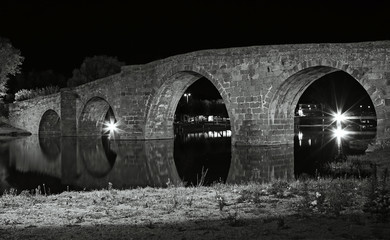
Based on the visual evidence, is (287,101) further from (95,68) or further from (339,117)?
(339,117)

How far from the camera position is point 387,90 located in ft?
61.8

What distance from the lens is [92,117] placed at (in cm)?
3672

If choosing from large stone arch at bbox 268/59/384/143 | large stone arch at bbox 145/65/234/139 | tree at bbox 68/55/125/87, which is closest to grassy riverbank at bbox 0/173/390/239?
large stone arch at bbox 268/59/384/143

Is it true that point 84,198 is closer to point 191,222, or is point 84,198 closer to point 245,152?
point 191,222

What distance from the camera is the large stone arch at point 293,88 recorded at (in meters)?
19.4

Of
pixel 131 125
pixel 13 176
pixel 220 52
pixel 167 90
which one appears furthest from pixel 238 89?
pixel 13 176

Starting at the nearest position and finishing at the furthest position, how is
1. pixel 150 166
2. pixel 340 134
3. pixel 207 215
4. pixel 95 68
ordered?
pixel 207 215 < pixel 150 166 < pixel 340 134 < pixel 95 68

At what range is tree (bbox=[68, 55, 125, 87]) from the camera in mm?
48719

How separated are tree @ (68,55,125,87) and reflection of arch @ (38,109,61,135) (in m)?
6.97

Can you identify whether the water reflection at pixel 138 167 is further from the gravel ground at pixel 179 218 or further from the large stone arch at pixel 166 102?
the large stone arch at pixel 166 102

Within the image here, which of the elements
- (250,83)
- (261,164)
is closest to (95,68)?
(250,83)

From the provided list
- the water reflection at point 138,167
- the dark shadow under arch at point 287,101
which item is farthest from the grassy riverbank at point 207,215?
the dark shadow under arch at point 287,101

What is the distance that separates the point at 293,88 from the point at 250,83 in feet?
7.47

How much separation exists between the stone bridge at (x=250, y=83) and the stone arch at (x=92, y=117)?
2042 mm
